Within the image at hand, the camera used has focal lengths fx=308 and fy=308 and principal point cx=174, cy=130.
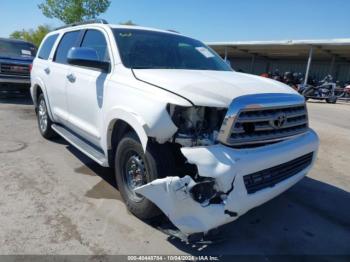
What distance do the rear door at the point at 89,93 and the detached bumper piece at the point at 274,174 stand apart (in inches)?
75.2

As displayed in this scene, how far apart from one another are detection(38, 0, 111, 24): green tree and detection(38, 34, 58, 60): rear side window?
24.5 m

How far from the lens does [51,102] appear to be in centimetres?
527

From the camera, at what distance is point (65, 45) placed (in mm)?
5109

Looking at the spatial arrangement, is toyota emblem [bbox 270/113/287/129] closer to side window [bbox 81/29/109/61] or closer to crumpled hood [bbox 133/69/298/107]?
crumpled hood [bbox 133/69/298/107]

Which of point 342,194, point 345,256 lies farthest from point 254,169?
point 342,194

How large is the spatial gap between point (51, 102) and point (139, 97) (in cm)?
296

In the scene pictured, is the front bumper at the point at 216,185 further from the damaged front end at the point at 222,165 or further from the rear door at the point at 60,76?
the rear door at the point at 60,76

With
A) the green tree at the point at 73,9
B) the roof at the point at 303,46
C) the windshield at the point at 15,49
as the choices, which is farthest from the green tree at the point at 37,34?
the windshield at the point at 15,49

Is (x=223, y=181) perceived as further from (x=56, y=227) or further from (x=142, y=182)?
(x=56, y=227)

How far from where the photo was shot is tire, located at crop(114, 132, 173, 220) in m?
2.71

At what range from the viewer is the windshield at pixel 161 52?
3.64 m

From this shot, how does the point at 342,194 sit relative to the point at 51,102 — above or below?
below

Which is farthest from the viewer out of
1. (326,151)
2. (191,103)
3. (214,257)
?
(326,151)

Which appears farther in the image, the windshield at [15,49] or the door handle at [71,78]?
the windshield at [15,49]
